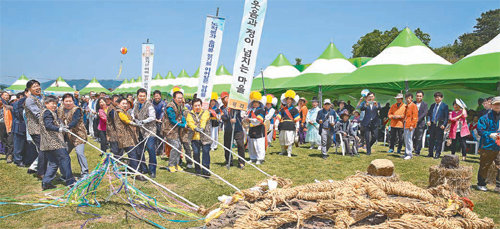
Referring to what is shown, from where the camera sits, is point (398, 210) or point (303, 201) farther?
point (303, 201)

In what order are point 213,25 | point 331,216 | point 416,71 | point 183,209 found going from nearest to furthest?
point 331,216 < point 183,209 < point 213,25 < point 416,71

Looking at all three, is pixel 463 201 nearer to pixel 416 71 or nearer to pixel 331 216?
pixel 331 216

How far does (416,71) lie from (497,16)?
49.3 metres

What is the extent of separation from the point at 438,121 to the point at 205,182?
6836 mm

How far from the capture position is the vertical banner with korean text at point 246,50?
6887 mm

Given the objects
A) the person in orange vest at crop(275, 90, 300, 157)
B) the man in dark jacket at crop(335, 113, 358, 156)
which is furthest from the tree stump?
the man in dark jacket at crop(335, 113, 358, 156)

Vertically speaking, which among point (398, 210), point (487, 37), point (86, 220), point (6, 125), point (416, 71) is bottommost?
point (86, 220)

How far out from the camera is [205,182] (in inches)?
254

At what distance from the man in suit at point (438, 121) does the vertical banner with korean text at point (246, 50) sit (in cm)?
562

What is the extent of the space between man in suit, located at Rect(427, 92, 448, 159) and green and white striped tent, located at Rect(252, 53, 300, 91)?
10.4m

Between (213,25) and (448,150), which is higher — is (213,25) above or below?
above

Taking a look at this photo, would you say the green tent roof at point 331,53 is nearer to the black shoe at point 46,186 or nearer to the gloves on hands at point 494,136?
the gloves on hands at point 494,136

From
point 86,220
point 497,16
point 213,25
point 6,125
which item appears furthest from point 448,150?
point 497,16

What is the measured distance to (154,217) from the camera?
4.41 meters
